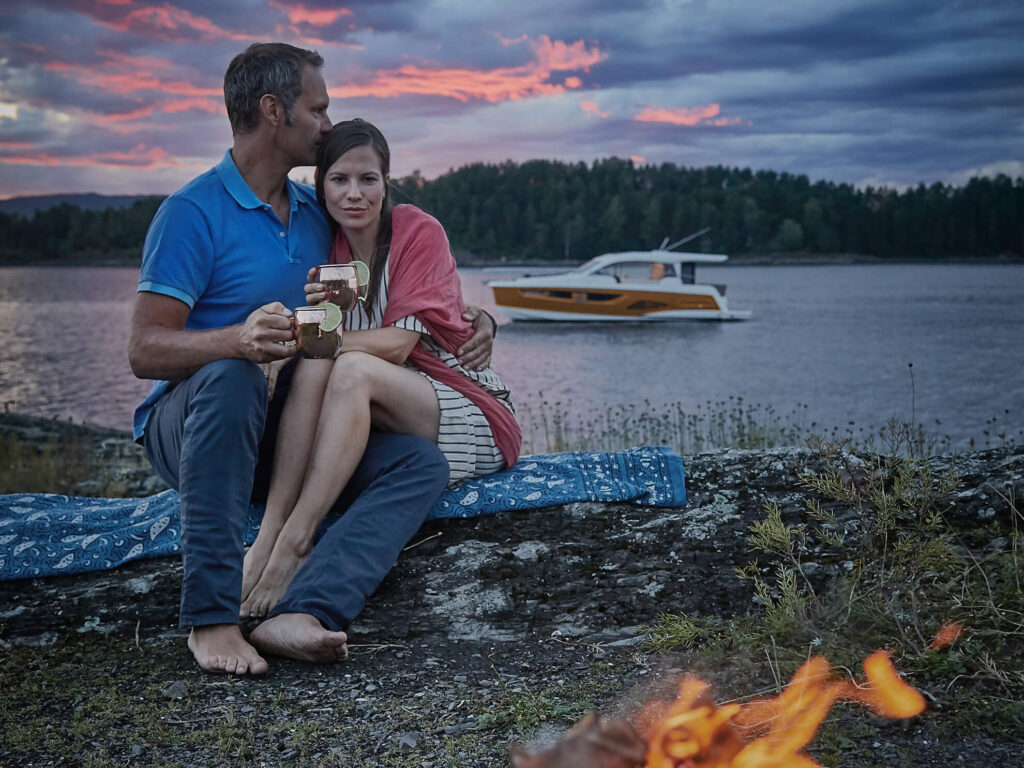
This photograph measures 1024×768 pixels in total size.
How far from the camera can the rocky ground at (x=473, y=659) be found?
2250mm

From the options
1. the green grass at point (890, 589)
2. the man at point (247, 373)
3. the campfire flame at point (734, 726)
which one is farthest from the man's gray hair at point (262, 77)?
the campfire flame at point (734, 726)

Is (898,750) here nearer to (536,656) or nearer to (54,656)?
(536,656)

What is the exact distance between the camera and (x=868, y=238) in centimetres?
6756

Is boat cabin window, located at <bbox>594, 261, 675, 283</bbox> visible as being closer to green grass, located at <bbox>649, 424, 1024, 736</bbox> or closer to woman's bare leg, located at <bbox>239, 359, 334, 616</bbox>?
green grass, located at <bbox>649, 424, 1024, 736</bbox>

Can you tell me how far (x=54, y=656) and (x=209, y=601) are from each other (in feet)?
2.04

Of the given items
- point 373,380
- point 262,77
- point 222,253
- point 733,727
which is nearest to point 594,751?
point 733,727


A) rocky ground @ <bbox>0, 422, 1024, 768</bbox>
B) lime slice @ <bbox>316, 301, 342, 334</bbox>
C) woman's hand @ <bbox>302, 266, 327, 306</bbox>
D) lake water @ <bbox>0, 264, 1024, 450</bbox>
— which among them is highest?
woman's hand @ <bbox>302, 266, 327, 306</bbox>

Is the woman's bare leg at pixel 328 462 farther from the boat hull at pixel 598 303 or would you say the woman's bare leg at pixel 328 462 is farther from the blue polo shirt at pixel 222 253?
the boat hull at pixel 598 303

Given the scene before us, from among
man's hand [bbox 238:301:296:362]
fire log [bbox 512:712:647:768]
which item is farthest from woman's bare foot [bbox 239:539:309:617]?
fire log [bbox 512:712:647:768]

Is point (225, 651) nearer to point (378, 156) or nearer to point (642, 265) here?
point (378, 156)

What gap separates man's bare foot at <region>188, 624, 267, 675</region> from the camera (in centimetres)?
272

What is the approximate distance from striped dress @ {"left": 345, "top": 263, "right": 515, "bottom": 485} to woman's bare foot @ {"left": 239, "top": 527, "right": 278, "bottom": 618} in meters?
0.68

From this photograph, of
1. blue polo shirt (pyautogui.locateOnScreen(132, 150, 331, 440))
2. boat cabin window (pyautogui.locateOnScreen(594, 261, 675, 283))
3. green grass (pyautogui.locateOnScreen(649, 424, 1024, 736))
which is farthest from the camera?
boat cabin window (pyautogui.locateOnScreen(594, 261, 675, 283))

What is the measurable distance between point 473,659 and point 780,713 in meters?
0.96
